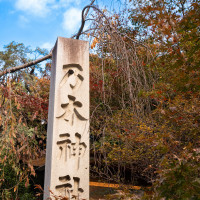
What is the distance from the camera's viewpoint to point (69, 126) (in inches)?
114

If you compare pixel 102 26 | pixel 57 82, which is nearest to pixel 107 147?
pixel 57 82

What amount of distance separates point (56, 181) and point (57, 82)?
1225mm

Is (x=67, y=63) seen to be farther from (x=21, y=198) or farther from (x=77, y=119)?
(x=21, y=198)

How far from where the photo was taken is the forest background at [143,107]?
175 cm

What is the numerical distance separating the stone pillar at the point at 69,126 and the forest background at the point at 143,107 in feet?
0.82

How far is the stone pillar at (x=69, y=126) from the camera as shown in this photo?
2.78m

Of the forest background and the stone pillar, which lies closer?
the forest background

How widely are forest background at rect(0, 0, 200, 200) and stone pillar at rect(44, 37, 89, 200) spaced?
0.82ft

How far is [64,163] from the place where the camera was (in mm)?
2797

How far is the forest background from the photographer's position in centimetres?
175

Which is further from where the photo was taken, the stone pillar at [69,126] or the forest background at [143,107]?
the stone pillar at [69,126]

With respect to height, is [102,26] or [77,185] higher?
[102,26]

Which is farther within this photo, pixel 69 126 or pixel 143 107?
pixel 143 107

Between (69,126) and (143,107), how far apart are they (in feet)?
4.18
